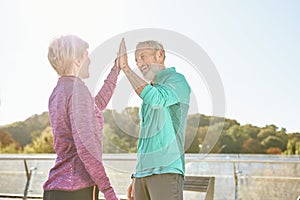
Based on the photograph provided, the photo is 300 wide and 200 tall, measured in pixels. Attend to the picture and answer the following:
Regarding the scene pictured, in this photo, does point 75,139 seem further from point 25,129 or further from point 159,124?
point 25,129

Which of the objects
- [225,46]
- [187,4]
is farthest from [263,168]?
[225,46]

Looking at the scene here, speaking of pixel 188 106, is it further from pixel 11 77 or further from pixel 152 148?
pixel 11 77

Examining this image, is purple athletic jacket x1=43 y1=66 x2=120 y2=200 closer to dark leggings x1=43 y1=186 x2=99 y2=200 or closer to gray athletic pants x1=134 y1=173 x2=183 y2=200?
dark leggings x1=43 y1=186 x2=99 y2=200

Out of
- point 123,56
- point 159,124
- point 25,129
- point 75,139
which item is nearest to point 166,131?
point 159,124

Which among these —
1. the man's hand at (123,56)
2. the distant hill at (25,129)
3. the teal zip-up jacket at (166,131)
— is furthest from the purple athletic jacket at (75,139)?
the distant hill at (25,129)

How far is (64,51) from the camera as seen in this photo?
4.64 ft

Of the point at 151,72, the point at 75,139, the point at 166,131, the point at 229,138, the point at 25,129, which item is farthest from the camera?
the point at 25,129

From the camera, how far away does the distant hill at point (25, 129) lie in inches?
475

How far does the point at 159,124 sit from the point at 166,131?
0.04 metres

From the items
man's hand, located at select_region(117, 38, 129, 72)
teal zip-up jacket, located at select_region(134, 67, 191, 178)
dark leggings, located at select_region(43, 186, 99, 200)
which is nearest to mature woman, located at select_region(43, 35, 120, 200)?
dark leggings, located at select_region(43, 186, 99, 200)

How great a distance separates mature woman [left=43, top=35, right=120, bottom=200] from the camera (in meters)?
1.34

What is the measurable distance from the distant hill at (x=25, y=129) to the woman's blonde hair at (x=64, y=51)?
10.6 metres

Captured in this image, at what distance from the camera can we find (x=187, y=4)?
6422mm

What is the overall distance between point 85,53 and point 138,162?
2.06ft
